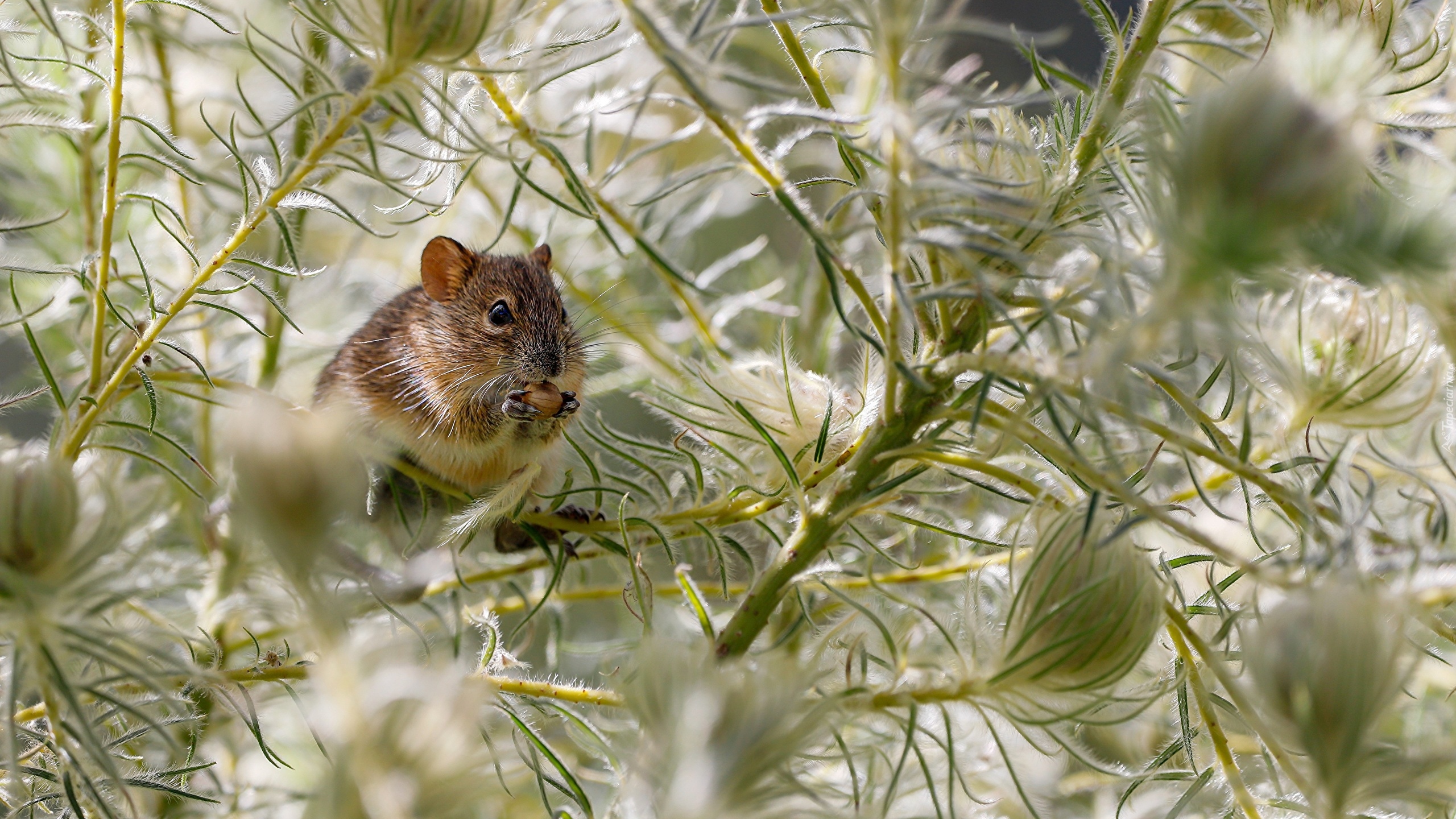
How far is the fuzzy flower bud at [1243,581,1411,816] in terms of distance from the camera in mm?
362

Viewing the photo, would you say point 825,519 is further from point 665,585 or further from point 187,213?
point 187,213

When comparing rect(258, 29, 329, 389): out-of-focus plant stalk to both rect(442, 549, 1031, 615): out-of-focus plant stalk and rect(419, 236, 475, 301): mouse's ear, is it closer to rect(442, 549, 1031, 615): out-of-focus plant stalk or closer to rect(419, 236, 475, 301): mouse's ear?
rect(419, 236, 475, 301): mouse's ear

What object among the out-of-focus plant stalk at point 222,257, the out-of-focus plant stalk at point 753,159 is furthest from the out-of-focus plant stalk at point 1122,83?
the out-of-focus plant stalk at point 222,257

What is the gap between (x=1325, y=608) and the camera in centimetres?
37

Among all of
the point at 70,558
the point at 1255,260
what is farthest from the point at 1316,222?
the point at 70,558

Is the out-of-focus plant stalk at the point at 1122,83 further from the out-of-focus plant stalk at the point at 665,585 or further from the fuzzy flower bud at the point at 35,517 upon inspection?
the fuzzy flower bud at the point at 35,517

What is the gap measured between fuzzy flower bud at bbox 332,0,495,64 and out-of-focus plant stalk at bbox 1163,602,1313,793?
0.42 m

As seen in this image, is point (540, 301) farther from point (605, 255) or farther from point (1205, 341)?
point (1205, 341)

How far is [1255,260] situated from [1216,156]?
0.13 feet

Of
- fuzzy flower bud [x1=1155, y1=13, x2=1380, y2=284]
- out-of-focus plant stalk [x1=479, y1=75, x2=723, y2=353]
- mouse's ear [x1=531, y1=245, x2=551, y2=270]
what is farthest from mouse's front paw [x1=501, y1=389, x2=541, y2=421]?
fuzzy flower bud [x1=1155, y1=13, x2=1380, y2=284]

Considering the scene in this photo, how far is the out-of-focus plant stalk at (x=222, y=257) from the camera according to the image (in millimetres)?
517

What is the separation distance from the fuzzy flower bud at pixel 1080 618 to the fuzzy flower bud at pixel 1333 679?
0.07 meters

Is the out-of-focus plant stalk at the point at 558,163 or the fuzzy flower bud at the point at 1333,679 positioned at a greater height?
the out-of-focus plant stalk at the point at 558,163

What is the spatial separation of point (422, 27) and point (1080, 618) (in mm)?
393
